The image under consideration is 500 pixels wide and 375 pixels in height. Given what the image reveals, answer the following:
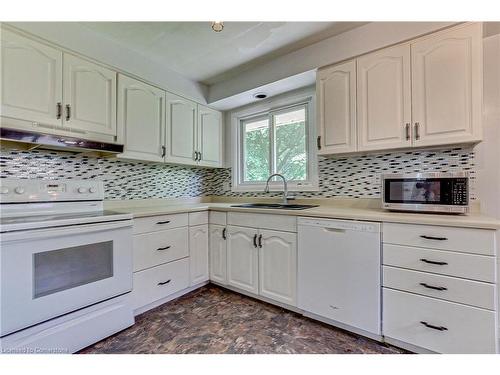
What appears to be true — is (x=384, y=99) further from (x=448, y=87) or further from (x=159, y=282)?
(x=159, y=282)

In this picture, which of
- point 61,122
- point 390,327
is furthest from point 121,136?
point 390,327

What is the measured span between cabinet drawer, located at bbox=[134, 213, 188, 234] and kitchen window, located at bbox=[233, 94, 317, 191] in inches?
38.4

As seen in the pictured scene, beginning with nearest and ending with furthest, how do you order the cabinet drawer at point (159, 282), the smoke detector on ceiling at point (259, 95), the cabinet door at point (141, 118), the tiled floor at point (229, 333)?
the tiled floor at point (229, 333), the cabinet drawer at point (159, 282), the cabinet door at point (141, 118), the smoke detector on ceiling at point (259, 95)

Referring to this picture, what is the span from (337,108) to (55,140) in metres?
2.09

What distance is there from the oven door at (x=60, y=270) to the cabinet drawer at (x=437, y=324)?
72.7 inches

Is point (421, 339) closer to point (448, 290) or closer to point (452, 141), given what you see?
point (448, 290)

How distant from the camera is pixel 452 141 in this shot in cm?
154

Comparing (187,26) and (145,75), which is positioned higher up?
(187,26)

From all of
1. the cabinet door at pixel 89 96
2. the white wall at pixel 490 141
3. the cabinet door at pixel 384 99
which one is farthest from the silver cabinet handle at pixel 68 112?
the white wall at pixel 490 141

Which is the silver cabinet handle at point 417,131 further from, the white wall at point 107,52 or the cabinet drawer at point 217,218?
the white wall at point 107,52

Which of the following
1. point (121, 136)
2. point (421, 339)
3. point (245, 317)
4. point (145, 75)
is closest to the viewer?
point (421, 339)

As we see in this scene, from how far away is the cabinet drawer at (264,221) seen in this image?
194 cm

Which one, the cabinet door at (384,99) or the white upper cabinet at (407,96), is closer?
the white upper cabinet at (407,96)

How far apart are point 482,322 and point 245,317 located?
1.46 m
